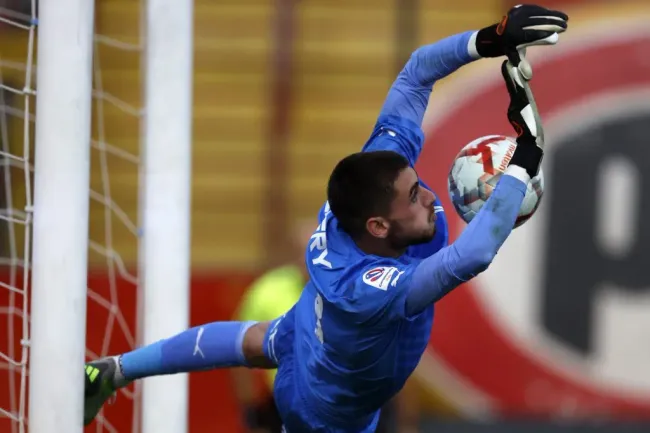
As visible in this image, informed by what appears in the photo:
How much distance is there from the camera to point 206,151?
7.91 meters

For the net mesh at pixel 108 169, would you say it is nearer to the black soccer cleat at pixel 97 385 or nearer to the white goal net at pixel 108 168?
the white goal net at pixel 108 168

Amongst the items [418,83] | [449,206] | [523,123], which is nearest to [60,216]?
[418,83]

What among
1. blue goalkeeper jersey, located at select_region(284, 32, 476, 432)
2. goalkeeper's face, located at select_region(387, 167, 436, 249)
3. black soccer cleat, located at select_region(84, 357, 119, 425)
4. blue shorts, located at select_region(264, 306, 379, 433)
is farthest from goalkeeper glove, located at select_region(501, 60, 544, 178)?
black soccer cleat, located at select_region(84, 357, 119, 425)

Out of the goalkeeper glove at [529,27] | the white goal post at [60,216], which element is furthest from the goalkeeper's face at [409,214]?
the white goal post at [60,216]

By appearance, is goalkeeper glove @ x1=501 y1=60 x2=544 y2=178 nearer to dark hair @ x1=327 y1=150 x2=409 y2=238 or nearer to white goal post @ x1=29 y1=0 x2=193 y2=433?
dark hair @ x1=327 y1=150 x2=409 y2=238

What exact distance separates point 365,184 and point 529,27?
0.63 metres

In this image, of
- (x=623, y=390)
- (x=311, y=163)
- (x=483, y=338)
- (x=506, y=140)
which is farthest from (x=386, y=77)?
(x=506, y=140)

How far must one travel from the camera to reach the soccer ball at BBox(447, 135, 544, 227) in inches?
143

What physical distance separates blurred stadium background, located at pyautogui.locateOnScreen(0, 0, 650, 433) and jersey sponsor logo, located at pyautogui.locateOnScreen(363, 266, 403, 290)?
390 cm

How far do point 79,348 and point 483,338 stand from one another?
427 cm

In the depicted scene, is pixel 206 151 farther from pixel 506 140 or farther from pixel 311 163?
pixel 506 140

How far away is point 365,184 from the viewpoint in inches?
139

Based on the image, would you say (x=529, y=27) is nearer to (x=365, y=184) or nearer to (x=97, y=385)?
(x=365, y=184)

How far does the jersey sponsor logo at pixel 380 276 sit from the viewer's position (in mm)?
3471
